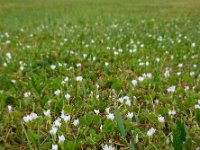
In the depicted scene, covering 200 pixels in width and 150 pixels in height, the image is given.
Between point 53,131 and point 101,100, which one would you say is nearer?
point 53,131

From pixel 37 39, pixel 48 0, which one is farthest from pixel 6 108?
pixel 48 0

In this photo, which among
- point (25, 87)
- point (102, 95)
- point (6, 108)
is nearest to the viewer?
point (6, 108)

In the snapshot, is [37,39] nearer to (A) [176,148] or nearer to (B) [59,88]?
(B) [59,88]

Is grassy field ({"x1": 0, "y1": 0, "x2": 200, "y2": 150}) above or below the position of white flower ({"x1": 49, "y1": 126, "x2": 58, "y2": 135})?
below

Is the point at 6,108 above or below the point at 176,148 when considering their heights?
below

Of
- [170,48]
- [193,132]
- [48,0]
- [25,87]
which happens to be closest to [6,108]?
[25,87]

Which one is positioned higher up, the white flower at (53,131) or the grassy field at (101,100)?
the white flower at (53,131)

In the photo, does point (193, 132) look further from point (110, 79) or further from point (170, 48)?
point (170, 48)

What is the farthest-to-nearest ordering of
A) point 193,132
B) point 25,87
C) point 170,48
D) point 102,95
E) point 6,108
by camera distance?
point 170,48, point 25,87, point 102,95, point 6,108, point 193,132

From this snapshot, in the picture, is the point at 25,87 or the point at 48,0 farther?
the point at 48,0
